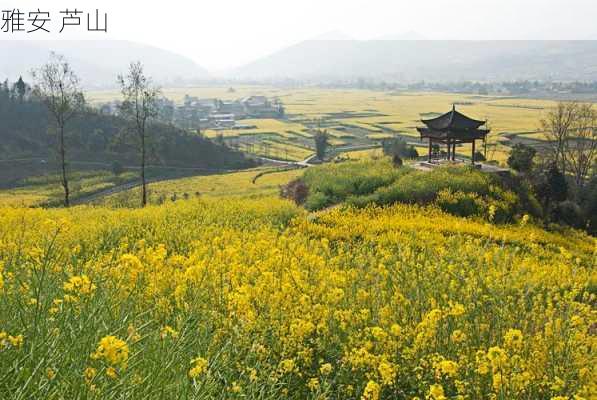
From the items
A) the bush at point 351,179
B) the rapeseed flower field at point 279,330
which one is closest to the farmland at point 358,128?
the bush at point 351,179

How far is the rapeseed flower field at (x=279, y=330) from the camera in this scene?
12.2 ft

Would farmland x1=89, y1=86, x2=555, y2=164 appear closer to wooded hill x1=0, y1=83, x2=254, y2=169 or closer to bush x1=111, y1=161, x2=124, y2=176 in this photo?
wooded hill x1=0, y1=83, x2=254, y2=169

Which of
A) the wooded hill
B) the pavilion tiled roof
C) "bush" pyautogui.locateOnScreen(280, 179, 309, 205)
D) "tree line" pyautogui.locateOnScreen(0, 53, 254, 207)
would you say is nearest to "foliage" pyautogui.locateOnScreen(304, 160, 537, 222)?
"bush" pyautogui.locateOnScreen(280, 179, 309, 205)

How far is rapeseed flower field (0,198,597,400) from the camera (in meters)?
3.73

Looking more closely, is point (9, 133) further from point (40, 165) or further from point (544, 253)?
point (544, 253)

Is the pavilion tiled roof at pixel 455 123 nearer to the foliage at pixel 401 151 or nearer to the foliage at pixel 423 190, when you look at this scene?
the foliage at pixel 423 190

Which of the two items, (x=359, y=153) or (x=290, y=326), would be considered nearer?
(x=290, y=326)

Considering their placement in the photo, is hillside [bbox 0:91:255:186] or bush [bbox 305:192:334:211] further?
hillside [bbox 0:91:255:186]

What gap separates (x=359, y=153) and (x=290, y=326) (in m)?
58.4

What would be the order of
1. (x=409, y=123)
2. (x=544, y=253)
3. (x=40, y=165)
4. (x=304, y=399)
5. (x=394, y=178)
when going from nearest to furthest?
(x=304, y=399), (x=544, y=253), (x=394, y=178), (x=40, y=165), (x=409, y=123)

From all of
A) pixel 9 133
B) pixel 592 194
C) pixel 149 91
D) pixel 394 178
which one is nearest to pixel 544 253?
pixel 394 178

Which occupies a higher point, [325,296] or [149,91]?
[149,91]

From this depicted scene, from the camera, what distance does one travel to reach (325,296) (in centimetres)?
693

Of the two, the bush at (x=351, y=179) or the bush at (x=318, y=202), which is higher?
the bush at (x=351, y=179)
